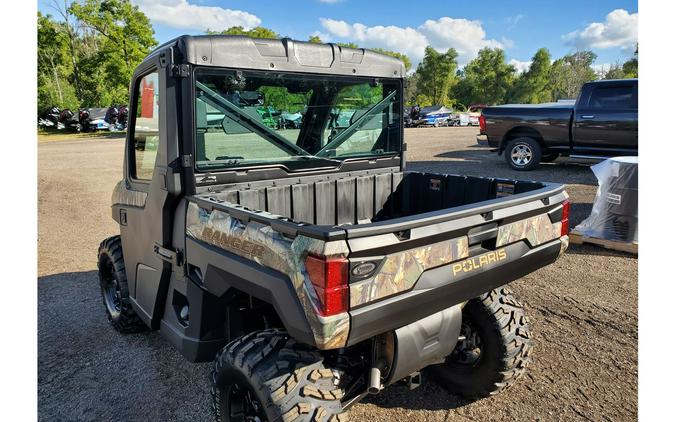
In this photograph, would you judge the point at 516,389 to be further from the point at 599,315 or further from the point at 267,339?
the point at 267,339

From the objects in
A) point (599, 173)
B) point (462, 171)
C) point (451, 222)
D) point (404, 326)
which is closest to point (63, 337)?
point (404, 326)

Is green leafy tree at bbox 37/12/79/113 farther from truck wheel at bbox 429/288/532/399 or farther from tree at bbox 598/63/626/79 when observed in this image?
tree at bbox 598/63/626/79

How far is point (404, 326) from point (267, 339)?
68 centimetres

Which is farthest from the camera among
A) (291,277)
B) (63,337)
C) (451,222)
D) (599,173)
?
(599,173)

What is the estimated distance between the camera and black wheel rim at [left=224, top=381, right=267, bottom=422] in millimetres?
2438

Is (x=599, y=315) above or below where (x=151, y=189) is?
below

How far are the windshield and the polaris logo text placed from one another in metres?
1.44

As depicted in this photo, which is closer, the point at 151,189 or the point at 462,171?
the point at 151,189

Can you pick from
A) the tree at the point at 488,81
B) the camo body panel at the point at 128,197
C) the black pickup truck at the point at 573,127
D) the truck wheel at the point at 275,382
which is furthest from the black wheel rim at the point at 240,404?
the tree at the point at 488,81

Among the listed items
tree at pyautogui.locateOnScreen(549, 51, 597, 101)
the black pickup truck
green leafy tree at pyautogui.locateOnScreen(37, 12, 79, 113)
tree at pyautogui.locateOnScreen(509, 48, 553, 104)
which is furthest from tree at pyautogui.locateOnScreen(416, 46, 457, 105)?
the black pickup truck

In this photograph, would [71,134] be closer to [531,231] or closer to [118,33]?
[118,33]

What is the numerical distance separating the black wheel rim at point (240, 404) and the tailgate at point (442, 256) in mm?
836

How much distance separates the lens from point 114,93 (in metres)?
37.7

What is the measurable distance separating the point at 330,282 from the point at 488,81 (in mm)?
60902
